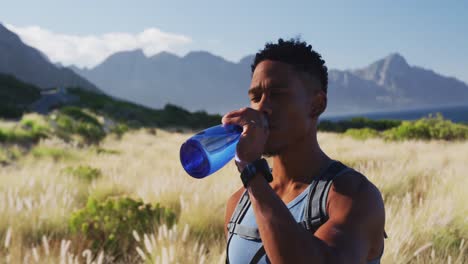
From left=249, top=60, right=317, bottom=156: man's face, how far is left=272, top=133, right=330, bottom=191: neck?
5 cm

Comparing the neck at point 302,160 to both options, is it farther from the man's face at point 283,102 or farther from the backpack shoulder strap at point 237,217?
the backpack shoulder strap at point 237,217

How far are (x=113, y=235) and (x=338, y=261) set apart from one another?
4093 millimetres

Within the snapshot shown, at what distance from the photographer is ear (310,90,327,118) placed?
1947 millimetres

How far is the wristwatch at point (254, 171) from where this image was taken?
5.57 feet

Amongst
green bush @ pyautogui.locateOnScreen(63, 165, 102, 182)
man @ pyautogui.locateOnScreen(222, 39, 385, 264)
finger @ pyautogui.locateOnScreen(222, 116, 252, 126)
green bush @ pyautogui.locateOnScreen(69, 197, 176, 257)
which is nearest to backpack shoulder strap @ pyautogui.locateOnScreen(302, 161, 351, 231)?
man @ pyautogui.locateOnScreen(222, 39, 385, 264)

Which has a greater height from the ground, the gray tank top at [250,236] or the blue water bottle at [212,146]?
the blue water bottle at [212,146]

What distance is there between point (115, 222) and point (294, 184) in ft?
12.7

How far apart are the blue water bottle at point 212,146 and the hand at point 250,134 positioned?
124 mm

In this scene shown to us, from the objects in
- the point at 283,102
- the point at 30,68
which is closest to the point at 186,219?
the point at 283,102

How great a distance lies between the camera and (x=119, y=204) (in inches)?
219

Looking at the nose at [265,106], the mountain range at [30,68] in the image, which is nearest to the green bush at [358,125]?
the nose at [265,106]

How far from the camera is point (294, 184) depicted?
2.02m

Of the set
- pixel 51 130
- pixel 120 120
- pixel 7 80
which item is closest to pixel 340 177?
pixel 51 130

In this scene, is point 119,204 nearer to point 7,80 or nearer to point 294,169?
point 294,169
